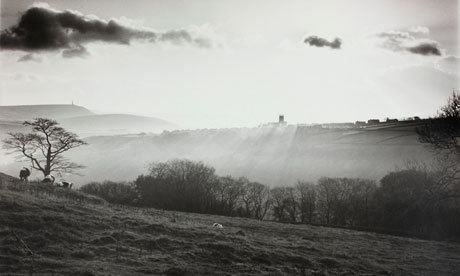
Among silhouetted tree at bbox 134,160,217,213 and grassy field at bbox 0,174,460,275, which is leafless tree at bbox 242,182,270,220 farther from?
grassy field at bbox 0,174,460,275

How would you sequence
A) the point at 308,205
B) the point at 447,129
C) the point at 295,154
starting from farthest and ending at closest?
the point at 295,154, the point at 308,205, the point at 447,129

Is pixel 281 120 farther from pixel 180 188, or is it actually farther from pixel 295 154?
pixel 180 188

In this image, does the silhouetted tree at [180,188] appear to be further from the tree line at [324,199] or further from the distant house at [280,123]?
the distant house at [280,123]

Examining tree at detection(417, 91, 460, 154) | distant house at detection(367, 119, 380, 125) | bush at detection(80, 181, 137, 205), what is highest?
distant house at detection(367, 119, 380, 125)

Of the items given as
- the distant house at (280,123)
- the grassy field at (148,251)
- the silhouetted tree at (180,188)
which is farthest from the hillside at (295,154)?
the grassy field at (148,251)

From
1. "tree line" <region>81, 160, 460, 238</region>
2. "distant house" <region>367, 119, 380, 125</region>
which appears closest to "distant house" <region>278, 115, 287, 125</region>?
"distant house" <region>367, 119, 380, 125</region>

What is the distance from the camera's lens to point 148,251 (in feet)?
74.9

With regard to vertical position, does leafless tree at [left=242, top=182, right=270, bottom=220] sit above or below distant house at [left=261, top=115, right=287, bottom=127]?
below

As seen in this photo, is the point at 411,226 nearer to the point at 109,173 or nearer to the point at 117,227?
the point at 117,227

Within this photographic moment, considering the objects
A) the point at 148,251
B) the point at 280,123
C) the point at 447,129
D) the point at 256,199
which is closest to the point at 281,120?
the point at 280,123

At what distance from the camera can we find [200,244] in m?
25.2

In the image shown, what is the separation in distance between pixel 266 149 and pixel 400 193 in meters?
97.8

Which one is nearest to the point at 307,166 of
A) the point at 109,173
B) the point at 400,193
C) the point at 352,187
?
the point at 352,187

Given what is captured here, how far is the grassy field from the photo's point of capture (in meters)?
18.9
